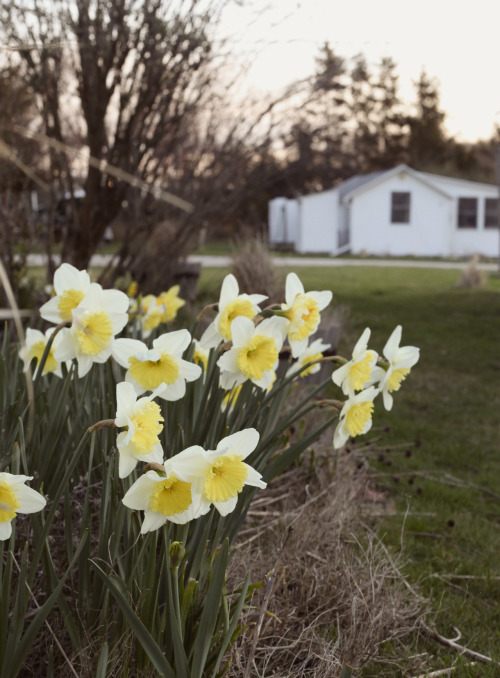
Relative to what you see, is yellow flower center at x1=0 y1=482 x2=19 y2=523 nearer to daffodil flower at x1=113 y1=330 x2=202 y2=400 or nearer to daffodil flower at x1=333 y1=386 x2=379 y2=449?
daffodil flower at x1=113 y1=330 x2=202 y2=400

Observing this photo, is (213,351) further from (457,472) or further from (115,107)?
(115,107)

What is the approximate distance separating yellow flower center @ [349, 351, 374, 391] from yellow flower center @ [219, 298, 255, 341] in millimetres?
229

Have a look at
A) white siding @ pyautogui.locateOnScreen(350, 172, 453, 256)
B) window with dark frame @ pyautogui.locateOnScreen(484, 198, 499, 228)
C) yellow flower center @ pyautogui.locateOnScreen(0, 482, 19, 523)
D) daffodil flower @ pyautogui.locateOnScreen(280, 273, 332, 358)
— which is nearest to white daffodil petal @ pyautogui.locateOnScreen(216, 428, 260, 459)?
yellow flower center @ pyautogui.locateOnScreen(0, 482, 19, 523)

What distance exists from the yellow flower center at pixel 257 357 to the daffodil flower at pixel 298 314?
103 millimetres

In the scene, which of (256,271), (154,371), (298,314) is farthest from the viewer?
(256,271)

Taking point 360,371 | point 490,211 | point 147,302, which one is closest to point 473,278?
point 147,302

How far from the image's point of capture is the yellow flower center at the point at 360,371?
153 centimetres

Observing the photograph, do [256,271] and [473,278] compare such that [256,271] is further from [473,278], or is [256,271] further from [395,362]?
[473,278]

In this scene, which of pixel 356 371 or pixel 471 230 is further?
pixel 471 230

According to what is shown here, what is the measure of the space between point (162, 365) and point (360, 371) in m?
0.43

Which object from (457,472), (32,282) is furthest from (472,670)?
(32,282)

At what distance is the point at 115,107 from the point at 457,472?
2.93 meters

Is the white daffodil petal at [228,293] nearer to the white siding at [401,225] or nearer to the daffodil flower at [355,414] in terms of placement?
the daffodil flower at [355,414]

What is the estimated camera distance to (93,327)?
4.27ft
